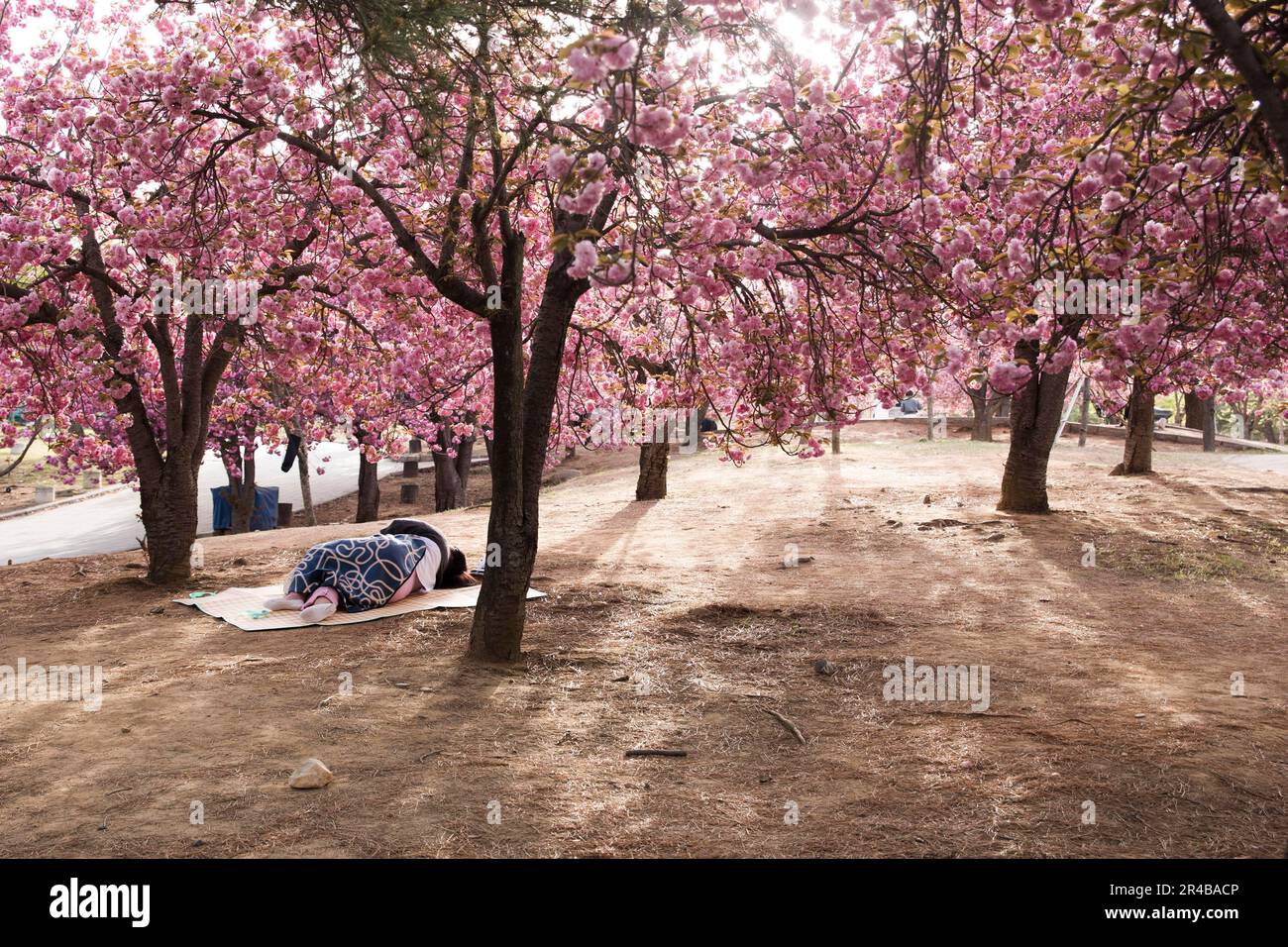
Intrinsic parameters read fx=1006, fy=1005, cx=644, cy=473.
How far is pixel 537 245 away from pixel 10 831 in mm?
5853

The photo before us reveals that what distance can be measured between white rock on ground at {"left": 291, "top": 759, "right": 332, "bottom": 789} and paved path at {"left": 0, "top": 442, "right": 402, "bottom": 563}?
10649 mm

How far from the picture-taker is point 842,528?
483 inches

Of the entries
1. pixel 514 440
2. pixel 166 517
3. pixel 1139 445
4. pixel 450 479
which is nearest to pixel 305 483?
pixel 450 479

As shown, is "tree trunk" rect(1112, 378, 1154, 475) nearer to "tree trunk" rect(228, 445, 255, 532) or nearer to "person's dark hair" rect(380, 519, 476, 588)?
"person's dark hair" rect(380, 519, 476, 588)

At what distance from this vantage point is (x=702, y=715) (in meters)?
5.75

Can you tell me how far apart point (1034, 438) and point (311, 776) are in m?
10.3

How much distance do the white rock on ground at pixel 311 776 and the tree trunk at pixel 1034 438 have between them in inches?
395

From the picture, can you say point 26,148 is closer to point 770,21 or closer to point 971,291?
point 770,21

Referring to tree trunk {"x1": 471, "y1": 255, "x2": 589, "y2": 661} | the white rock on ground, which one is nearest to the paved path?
tree trunk {"x1": 471, "y1": 255, "x2": 589, "y2": 661}

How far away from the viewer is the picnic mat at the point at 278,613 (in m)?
8.02

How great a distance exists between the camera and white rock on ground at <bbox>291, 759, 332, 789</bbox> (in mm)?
4559

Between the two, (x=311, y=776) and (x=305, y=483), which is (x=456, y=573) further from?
(x=305, y=483)

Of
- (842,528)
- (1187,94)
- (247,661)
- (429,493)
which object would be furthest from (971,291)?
(429,493)

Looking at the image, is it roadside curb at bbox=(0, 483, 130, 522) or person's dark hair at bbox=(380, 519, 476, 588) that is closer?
person's dark hair at bbox=(380, 519, 476, 588)
